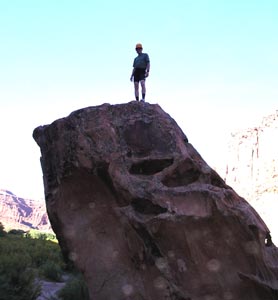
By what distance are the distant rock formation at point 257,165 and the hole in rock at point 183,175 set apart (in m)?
38.6

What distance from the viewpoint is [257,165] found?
5850 cm

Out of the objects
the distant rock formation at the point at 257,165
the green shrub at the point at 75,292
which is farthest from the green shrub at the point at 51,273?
the distant rock formation at the point at 257,165

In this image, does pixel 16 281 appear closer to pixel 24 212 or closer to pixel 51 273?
pixel 51 273

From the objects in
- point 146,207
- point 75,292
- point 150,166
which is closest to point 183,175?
point 150,166

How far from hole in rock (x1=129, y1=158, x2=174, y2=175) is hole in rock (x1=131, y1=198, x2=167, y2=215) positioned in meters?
0.55

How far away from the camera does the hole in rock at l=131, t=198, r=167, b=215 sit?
7.00 metres

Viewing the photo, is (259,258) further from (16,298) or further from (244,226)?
(16,298)

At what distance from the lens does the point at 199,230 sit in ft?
22.8

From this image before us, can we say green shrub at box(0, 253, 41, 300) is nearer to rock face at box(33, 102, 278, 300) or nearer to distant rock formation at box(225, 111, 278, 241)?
rock face at box(33, 102, 278, 300)

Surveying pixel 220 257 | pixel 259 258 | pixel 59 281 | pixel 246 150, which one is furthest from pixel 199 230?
pixel 246 150

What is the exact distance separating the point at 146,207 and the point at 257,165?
5352cm

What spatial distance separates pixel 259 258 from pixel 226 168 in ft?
191

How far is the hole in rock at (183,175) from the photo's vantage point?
7355mm

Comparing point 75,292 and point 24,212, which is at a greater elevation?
point 75,292
